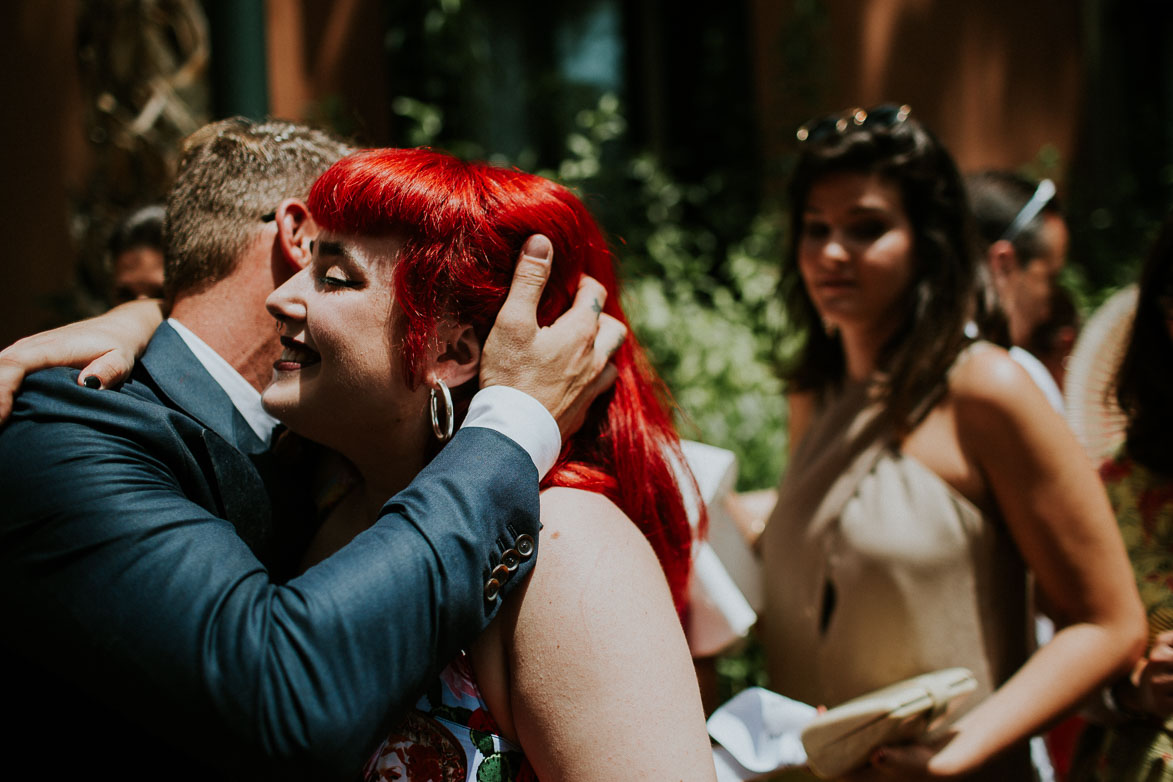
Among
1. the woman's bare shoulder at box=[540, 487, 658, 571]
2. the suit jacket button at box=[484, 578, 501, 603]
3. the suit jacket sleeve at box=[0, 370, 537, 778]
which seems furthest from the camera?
the woman's bare shoulder at box=[540, 487, 658, 571]

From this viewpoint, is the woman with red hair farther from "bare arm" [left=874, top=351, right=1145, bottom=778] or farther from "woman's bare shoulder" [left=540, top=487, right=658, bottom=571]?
"bare arm" [left=874, top=351, right=1145, bottom=778]

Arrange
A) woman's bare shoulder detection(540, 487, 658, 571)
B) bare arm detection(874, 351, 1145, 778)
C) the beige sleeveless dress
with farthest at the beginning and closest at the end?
the beige sleeveless dress
bare arm detection(874, 351, 1145, 778)
woman's bare shoulder detection(540, 487, 658, 571)

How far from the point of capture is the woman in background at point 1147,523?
2.12m

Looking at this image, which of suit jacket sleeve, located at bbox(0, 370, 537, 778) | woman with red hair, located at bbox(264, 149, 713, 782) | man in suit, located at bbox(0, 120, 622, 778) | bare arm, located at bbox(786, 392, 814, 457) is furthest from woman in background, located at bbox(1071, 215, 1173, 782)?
suit jacket sleeve, located at bbox(0, 370, 537, 778)

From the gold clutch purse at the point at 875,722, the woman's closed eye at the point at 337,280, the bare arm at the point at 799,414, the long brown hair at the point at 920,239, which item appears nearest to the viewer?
the woman's closed eye at the point at 337,280

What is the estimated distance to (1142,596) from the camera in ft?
7.44

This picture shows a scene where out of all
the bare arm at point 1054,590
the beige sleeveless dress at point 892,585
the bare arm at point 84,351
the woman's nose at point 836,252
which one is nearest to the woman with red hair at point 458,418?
the bare arm at point 84,351

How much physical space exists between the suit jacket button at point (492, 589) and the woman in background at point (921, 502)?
1.18 m

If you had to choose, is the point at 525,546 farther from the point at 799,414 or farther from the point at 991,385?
the point at 799,414

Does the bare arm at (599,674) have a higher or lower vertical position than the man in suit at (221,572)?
lower

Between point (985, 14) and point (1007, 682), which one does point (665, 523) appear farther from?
point (985, 14)

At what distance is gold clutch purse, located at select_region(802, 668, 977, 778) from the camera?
197cm

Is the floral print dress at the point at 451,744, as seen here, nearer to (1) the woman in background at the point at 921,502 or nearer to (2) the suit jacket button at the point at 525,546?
(2) the suit jacket button at the point at 525,546

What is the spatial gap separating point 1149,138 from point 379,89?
544 centimetres
